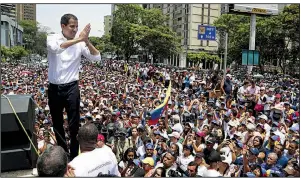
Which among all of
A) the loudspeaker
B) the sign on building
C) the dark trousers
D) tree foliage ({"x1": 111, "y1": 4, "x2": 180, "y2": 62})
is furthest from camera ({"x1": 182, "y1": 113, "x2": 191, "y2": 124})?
tree foliage ({"x1": 111, "y1": 4, "x2": 180, "y2": 62})

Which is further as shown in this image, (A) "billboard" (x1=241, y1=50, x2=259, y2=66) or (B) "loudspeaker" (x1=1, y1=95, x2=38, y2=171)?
(A) "billboard" (x1=241, y1=50, x2=259, y2=66)

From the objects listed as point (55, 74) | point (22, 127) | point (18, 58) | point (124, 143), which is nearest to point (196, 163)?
point (124, 143)

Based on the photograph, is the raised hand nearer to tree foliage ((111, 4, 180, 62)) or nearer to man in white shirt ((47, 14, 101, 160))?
man in white shirt ((47, 14, 101, 160))

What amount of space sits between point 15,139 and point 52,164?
0.63 m

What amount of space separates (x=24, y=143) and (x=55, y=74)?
668 mm

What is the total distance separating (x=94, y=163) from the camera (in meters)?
2.42

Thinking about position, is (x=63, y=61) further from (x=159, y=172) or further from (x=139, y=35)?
(x=139, y=35)

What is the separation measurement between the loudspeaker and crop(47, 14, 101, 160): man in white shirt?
45 centimetres

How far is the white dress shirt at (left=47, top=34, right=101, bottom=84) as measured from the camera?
112 inches

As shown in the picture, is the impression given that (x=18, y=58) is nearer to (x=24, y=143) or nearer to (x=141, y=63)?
(x=141, y=63)

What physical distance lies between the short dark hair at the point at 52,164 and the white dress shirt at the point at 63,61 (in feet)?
3.39

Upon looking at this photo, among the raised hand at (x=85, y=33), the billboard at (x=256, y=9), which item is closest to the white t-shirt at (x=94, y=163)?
the raised hand at (x=85, y=33)

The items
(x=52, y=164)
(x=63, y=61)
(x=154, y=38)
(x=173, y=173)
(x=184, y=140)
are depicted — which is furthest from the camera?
(x=154, y=38)

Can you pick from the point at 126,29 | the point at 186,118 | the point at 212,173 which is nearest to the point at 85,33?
the point at 212,173
